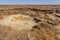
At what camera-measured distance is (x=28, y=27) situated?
24.3 feet

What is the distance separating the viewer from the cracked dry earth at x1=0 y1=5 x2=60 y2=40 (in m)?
5.72

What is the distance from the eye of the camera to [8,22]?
310 inches

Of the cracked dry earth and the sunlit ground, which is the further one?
the sunlit ground

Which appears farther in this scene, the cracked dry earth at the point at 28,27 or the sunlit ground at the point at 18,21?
the sunlit ground at the point at 18,21

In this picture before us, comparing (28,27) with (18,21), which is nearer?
(28,27)

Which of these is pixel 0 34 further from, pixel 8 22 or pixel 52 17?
pixel 52 17

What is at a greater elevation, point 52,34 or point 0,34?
point 0,34

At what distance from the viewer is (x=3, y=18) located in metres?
8.39

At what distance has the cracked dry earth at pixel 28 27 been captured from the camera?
18.8 ft
